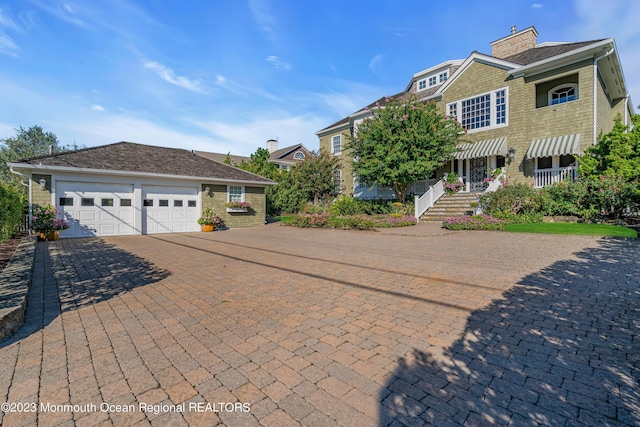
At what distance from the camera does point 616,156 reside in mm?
11672

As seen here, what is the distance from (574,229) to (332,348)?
1163cm

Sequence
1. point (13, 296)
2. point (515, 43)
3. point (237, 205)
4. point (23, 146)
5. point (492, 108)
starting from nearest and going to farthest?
point (13, 296) → point (492, 108) → point (237, 205) → point (515, 43) → point (23, 146)

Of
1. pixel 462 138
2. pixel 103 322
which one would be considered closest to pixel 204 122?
pixel 462 138

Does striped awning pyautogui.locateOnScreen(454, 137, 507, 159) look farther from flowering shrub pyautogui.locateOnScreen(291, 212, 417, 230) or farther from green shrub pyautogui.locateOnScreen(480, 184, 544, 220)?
flowering shrub pyautogui.locateOnScreen(291, 212, 417, 230)

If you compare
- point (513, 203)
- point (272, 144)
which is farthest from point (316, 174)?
point (272, 144)

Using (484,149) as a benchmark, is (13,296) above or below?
below

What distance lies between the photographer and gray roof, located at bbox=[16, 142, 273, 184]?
13.4m

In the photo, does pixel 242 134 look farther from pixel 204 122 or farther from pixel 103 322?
pixel 103 322

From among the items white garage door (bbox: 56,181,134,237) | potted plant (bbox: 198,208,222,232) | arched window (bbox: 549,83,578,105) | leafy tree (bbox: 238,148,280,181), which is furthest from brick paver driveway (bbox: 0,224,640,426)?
leafy tree (bbox: 238,148,280,181)

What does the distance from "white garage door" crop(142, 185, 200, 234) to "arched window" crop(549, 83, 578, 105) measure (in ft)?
68.9

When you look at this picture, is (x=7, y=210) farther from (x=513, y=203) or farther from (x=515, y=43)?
(x=515, y=43)

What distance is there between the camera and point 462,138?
58.2 ft

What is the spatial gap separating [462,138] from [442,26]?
681 cm

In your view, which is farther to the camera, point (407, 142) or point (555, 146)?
point (407, 142)
